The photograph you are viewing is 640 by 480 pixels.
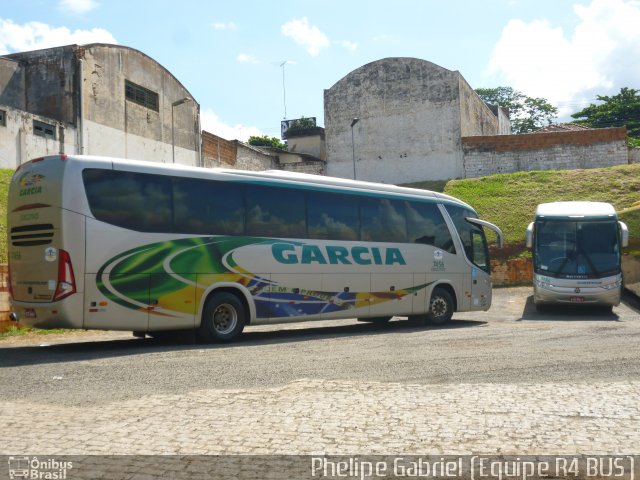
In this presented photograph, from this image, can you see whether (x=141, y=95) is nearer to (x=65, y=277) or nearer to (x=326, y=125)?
Answer: (x=326, y=125)

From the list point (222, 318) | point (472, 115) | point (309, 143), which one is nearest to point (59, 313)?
point (222, 318)

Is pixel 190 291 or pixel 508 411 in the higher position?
pixel 190 291

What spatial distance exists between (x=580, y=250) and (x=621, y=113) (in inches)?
1902

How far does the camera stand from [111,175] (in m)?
11.6

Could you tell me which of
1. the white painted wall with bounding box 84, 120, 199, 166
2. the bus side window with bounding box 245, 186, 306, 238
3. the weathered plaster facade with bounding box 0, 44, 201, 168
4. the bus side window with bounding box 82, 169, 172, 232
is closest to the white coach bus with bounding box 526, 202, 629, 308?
the bus side window with bounding box 245, 186, 306, 238

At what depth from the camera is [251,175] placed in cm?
1384

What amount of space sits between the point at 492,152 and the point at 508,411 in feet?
119

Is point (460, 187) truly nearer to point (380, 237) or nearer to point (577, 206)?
point (577, 206)

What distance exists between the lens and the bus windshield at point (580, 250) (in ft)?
66.6

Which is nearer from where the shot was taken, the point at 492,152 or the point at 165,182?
the point at 165,182

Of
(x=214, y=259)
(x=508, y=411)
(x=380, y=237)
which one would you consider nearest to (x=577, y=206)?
(x=380, y=237)

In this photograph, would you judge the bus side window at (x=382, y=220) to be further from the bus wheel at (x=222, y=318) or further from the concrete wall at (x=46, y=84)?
the concrete wall at (x=46, y=84)

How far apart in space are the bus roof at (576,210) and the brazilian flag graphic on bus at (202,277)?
816 cm

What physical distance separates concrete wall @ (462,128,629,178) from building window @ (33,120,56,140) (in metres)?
24.0
